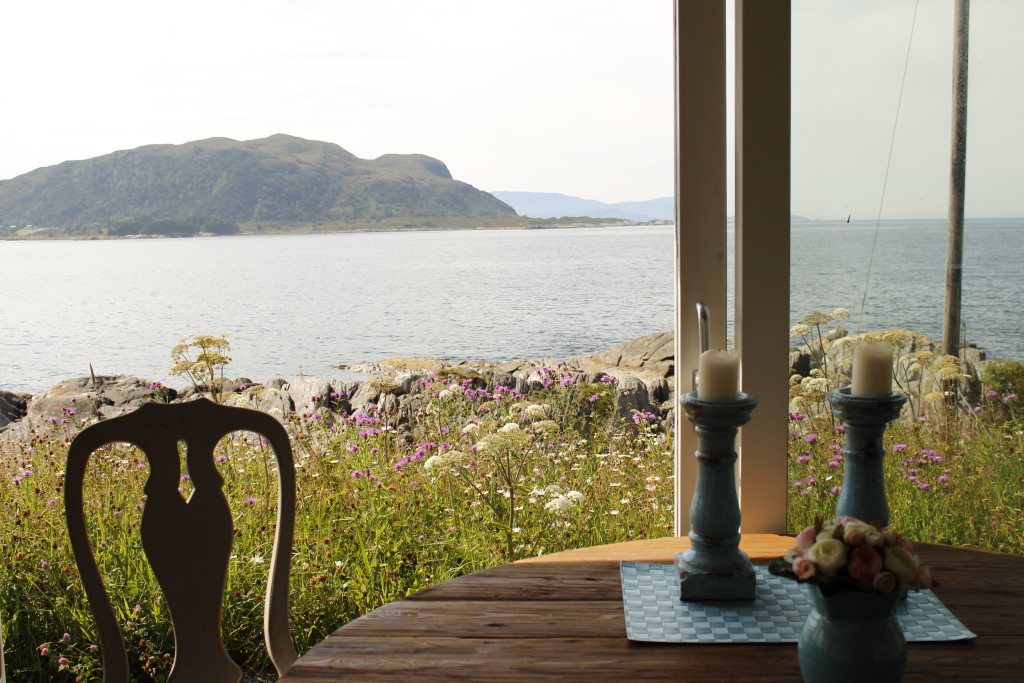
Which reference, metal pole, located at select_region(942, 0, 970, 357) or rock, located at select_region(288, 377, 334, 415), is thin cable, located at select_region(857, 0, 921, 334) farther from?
rock, located at select_region(288, 377, 334, 415)

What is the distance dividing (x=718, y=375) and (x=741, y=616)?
329 millimetres

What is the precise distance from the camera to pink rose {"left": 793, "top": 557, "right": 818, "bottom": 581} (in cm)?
70

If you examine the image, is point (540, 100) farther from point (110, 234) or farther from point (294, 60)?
point (110, 234)

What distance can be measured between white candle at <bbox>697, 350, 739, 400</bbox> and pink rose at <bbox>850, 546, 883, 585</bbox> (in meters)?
0.39

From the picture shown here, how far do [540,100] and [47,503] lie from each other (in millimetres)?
Result: 9879

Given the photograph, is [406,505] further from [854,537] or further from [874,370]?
[854,537]

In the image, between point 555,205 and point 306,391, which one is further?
point 555,205

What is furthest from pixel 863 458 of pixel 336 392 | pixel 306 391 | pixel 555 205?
pixel 555 205

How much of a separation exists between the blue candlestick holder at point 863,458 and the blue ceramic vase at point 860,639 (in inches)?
13.1

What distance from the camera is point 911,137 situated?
1.81 m

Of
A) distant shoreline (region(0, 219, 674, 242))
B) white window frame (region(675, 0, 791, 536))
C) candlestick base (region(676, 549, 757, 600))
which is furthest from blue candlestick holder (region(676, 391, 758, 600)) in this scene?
distant shoreline (region(0, 219, 674, 242))

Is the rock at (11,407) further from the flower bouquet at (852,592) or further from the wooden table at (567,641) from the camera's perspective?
the flower bouquet at (852,592)

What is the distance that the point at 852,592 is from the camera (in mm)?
727

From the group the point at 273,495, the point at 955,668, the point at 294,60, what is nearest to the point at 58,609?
the point at 273,495
